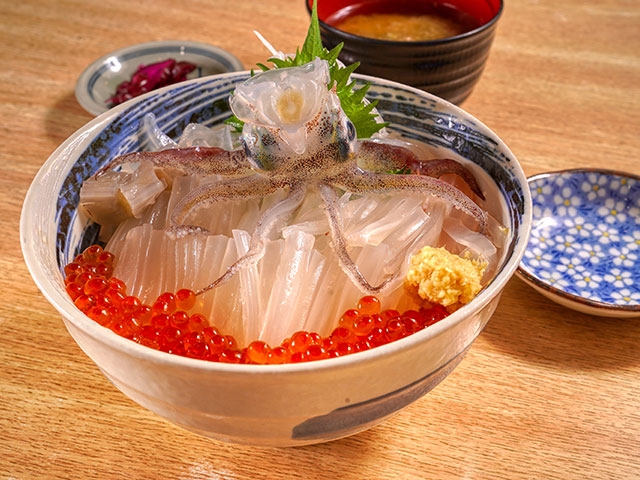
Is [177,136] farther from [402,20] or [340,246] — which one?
[402,20]

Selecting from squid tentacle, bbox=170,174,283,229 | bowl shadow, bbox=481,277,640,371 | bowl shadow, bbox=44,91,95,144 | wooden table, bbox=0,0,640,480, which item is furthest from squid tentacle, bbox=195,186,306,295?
bowl shadow, bbox=44,91,95,144

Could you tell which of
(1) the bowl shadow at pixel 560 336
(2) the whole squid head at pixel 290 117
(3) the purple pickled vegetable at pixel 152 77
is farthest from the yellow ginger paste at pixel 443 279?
(3) the purple pickled vegetable at pixel 152 77

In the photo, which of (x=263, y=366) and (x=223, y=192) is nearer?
(x=263, y=366)

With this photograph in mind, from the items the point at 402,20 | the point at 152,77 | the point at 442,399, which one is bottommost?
the point at 442,399

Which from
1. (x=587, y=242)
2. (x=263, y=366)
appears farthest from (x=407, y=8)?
(x=263, y=366)

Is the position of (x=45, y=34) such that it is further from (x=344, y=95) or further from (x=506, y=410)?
(x=506, y=410)

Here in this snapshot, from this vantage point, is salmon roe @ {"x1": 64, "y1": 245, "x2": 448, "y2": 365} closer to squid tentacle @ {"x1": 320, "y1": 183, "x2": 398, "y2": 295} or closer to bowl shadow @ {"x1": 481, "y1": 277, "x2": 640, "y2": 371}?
squid tentacle @ {"x1": 320, "y1": 183, "x2": 398, "y2": 295}

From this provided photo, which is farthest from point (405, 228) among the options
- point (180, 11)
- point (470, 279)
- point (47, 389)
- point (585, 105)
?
point (180, 11)
